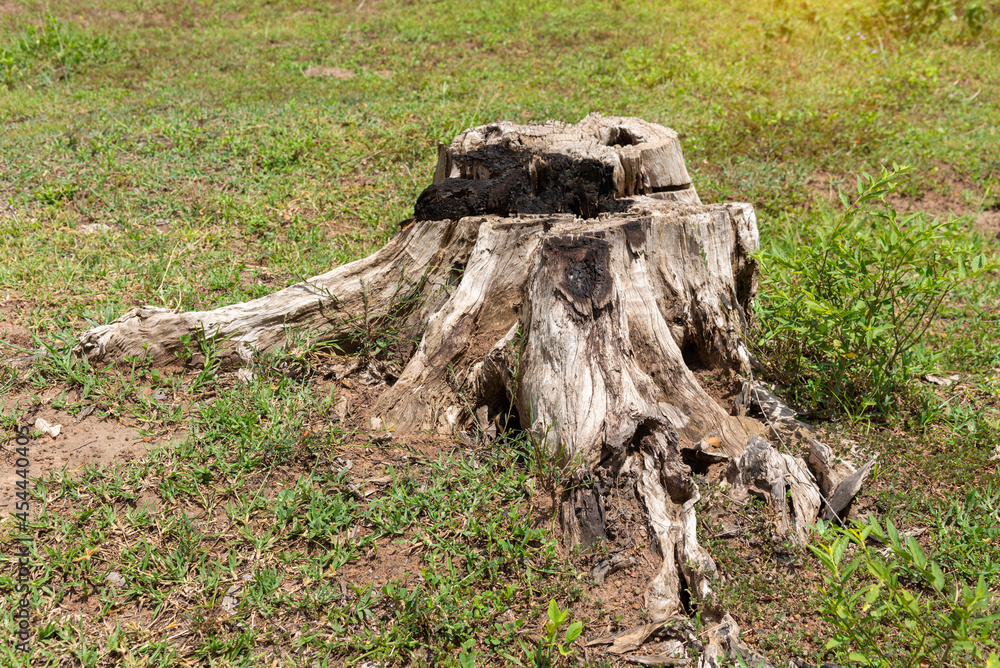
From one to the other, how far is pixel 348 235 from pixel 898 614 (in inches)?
164

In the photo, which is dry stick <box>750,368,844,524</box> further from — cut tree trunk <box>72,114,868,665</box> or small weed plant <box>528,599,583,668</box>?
small weed plant <box>528,599,583,668</box>

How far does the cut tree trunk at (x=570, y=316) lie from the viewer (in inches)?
103

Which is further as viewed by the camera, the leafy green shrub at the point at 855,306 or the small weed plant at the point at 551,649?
the leafy green shrub at the point at 855,306

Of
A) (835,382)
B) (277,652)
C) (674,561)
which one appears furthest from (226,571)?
(835,382)

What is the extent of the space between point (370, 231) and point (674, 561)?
3.53 metres

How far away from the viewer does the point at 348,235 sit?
4.93 m

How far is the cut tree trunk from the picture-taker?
8.59 feet

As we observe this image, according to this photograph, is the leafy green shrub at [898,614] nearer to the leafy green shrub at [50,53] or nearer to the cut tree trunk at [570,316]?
the cut tree trunk at [570,316]

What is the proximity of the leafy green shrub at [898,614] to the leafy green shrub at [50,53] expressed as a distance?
9540 millimetres

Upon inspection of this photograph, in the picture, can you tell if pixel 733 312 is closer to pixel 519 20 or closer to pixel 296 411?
pixel 296 411

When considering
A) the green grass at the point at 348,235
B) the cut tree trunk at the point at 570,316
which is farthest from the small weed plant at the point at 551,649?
the cut tree trunk at the point at 570,316

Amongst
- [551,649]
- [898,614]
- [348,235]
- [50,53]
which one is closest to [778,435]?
[898,614]

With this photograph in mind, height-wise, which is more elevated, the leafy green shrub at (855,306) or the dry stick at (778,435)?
the leafy green shrub at (855,306)

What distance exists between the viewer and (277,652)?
2191mm
